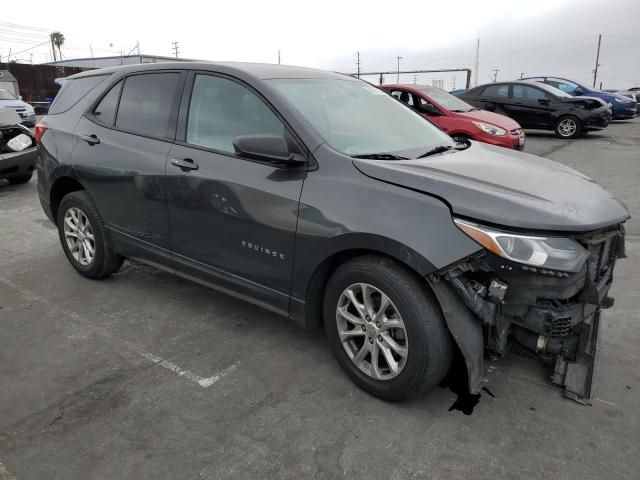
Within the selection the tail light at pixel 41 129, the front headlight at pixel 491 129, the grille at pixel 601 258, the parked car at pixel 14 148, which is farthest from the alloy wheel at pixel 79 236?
the front headlight at pixel 491 129

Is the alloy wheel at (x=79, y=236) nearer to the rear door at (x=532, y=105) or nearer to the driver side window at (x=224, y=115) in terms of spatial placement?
the driver side window at (x=224, y=115)

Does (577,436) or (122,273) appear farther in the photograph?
(122,273)

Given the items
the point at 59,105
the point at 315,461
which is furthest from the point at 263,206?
the point at 59,105

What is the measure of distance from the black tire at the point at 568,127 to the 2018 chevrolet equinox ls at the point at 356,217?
1203 cm

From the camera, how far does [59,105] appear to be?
14.3 feet

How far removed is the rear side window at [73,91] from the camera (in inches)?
163

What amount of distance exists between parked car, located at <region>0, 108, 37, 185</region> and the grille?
806 centimetres

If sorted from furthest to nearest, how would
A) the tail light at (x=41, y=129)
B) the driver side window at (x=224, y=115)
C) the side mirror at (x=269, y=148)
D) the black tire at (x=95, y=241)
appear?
the tail light at (x=41, y=129) → the black tire at (x=95, y=241) → the driver side window at (x=224, y=115) → the side mirror at (x=269, y=148)

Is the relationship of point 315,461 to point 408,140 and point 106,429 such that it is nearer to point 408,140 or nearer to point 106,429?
point 106,429

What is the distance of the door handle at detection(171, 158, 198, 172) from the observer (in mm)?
3189

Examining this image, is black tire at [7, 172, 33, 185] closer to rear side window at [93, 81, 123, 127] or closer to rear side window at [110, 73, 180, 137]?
rear side window at [93, 81, 123, 127]

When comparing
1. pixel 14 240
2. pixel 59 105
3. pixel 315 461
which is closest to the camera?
pixel 315 461

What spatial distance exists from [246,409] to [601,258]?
1.98 meters

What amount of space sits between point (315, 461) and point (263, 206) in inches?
53.8
